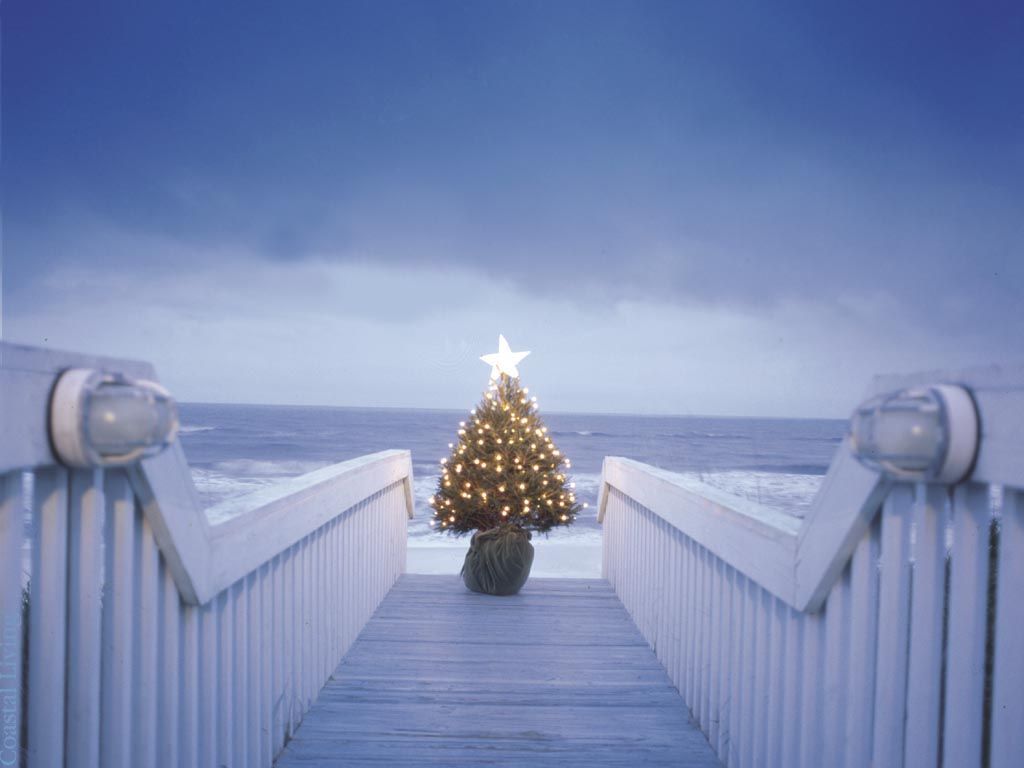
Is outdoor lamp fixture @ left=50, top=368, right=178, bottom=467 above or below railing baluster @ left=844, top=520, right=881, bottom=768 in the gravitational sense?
above

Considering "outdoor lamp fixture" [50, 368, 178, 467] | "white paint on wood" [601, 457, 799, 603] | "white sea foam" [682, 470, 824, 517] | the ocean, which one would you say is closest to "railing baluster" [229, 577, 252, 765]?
"outdoor lamp fixture" [50, 368, 178, 467]

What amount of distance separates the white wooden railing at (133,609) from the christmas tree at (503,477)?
2.11m

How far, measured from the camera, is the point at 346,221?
1266 centimetres

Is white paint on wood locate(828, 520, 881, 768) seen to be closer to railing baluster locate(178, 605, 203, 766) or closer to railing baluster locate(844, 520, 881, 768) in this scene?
railing baluster locate(844, 520, 881, 768)

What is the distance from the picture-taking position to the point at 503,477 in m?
4.18

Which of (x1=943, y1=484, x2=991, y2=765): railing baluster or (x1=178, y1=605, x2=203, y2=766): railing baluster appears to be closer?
(x1=943, y1=484, x2=991, y2=765): railing baluster

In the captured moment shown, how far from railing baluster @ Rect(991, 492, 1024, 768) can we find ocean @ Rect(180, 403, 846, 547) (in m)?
7.75

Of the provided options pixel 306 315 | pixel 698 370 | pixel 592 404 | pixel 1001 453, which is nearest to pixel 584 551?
pixel 1001 453

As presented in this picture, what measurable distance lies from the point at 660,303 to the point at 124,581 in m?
20.3

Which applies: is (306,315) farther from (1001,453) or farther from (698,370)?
(1001,453)

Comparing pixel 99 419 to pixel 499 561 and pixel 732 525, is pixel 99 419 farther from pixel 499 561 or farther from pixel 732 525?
pixel 499 561

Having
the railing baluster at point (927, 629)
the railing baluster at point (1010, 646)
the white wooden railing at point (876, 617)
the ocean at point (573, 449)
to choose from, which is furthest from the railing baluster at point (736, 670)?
the ocean at point (573, 449)

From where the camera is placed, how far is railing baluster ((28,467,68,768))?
37.8 inches

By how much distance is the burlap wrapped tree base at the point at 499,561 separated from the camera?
4109 millimetres
